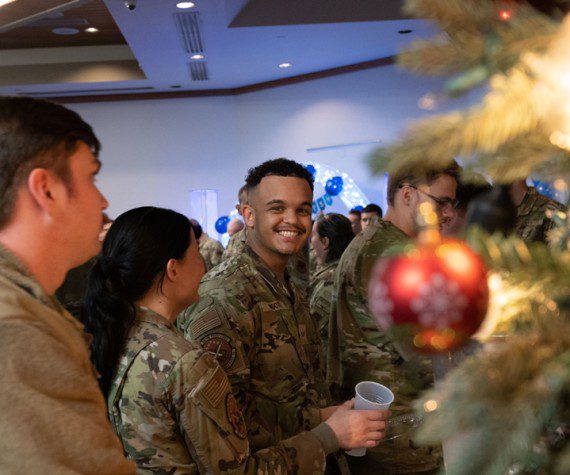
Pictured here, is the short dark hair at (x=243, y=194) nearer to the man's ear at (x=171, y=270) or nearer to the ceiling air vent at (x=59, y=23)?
the man's ear at (x=171, y=270)

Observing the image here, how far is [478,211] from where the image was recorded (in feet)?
2.26

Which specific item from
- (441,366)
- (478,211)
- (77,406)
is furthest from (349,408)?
(478,211)

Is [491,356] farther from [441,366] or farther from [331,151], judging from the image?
[331,151]

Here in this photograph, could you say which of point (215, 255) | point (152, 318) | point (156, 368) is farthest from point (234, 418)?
point (215, 255)

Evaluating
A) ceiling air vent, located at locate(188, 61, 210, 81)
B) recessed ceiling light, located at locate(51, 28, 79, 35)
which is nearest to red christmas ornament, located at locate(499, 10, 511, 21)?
ceiling air vent, located at locate(188, 61, 210, 81)

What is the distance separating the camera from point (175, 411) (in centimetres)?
173

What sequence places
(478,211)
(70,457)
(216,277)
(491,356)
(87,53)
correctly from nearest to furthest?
(491,356), (478,211), (70,457), (216,277), (87,53)

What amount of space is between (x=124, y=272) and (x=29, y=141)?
2.46ft

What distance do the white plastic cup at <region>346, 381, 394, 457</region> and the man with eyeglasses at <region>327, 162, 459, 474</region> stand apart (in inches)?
15.3

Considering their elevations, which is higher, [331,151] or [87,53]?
Answer: [87,53]

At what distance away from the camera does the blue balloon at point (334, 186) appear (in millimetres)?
9961

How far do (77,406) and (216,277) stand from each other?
1.39 m

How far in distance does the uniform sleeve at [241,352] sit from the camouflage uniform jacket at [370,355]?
40 centimetres

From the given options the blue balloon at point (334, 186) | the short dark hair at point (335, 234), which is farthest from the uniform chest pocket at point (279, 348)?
the blue balloon at point (334, 186)
